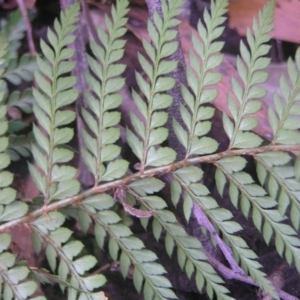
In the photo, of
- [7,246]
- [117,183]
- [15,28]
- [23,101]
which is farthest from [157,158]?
[15,28]

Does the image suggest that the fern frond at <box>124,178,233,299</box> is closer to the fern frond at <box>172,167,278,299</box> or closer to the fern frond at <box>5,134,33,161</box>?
the fern frond at <box>172,167,278,299</box>

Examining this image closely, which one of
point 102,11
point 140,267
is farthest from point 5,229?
point 102,11

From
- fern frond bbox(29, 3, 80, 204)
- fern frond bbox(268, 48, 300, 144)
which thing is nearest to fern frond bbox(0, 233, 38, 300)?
fern frond bbox(29, 3, 80, 204)

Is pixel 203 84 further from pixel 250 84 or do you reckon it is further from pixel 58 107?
pixel 58 107

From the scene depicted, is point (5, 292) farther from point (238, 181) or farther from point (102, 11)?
point (102, 11)

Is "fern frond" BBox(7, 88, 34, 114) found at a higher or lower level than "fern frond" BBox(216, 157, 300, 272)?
higher
